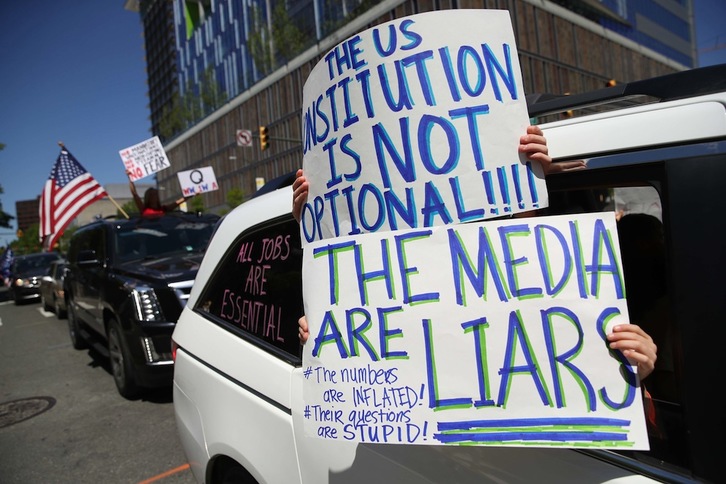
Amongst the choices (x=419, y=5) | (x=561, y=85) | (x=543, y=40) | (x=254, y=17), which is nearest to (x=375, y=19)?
(x=419, y=5)

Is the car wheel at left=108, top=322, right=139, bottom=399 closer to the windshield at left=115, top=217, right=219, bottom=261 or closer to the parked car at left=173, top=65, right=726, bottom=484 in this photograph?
the windshield at left=115, top=217, right=219, bottom=261

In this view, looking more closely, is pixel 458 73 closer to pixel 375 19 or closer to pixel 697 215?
pixel 697 215

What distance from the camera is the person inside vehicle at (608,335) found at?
1.07 m

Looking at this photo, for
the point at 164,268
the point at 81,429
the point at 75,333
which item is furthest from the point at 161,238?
the point at 75,333

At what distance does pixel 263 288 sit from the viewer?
6.94ft

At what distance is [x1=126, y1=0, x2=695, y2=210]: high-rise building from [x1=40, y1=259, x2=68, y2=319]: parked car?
8.62 metres

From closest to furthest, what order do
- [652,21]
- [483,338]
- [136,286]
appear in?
[483,338] < [136,286] < [652,21]

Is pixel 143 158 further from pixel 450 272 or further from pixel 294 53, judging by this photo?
pixel 294 53

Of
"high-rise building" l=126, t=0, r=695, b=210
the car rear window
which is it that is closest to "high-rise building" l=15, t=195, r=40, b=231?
"high-rise building" l=126, t=0, r=695, b=210

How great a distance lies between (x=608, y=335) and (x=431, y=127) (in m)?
0.65

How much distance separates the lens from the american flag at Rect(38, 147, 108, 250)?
345 inches

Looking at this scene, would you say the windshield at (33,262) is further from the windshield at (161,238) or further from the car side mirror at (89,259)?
the car side mirror at (89,259)

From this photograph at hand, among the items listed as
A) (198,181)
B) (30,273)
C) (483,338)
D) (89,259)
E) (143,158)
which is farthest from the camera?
(30,273)

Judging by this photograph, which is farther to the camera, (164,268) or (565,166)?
(164,268)
